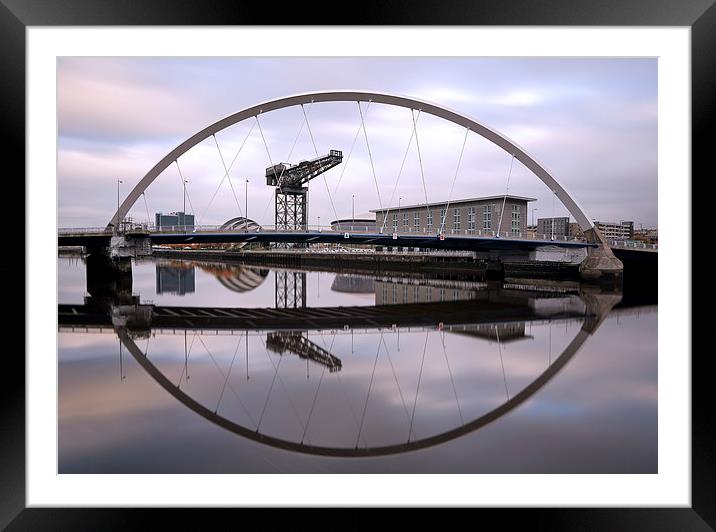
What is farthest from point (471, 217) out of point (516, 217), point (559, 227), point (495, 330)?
point (495, 330)

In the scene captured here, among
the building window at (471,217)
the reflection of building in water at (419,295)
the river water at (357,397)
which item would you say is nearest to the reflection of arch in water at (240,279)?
the reflection of building in water at (419,295)

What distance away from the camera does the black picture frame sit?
3201 millimetres

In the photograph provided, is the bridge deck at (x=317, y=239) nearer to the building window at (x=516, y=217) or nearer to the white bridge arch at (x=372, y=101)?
the white bridge arch at (x=372, y=101)

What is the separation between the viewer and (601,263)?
87.1ft

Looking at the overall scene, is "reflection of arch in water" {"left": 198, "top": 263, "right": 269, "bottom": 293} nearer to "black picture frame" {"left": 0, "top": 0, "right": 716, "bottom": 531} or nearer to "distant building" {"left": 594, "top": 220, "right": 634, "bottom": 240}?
"black picture frame" {"left": 0, "top": 0, "right": 716, "bottom": 531}

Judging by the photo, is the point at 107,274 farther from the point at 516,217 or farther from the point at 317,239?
the point at 516,217

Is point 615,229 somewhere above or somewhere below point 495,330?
above

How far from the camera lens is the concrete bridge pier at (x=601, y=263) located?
26.5 m

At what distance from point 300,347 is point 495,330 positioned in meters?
5.85
